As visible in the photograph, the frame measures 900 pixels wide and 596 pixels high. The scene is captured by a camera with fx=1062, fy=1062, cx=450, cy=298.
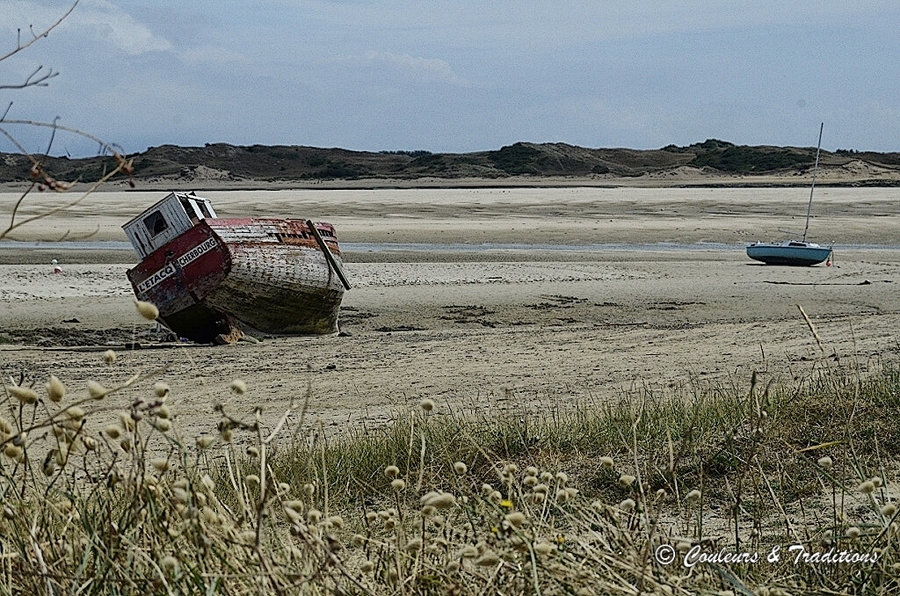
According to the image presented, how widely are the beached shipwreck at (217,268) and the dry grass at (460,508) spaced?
20.3 ft

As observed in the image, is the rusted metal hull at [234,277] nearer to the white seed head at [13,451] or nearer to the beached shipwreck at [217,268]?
the beached shipwreck at [217,268]

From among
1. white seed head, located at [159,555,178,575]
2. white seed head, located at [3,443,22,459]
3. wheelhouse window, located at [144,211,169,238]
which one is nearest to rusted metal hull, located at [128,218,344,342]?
wheelhouse window, located at [144,211,169,238]

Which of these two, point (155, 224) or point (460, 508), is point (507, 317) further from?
point (460, 508)

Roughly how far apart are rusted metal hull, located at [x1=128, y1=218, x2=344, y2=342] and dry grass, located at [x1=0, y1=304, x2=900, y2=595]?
618 cm

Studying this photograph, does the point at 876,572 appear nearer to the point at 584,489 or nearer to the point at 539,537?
the point at 539,537

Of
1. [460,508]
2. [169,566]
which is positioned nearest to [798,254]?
[460,508]

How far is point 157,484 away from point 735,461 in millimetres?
3199

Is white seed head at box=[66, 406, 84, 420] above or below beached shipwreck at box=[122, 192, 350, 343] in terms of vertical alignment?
above

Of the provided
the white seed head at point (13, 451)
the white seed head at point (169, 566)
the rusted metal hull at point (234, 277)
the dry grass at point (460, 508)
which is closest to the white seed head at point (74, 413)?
the dry grass at point (460, 508)

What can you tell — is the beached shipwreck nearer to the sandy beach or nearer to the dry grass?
the sandy beach

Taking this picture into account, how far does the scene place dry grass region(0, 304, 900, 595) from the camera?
240 centimetres

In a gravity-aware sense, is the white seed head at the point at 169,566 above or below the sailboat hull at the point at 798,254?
above

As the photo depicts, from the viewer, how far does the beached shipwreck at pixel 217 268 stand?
1269cm

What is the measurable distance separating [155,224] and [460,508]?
31.7 ft
